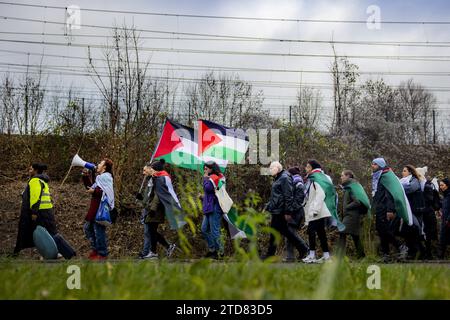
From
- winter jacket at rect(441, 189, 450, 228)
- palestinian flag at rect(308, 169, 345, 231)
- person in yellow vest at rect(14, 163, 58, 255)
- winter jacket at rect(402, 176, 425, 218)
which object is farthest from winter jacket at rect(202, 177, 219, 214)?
winter jacket at rect(441, 189, 450, 228)

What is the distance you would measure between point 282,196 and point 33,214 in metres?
4.73

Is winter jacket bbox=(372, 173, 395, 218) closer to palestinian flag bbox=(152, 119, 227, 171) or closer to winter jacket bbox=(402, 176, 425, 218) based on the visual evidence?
winter jacket bbox=(402, 176, 425, 218)

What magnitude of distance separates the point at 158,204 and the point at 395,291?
30.9 feet

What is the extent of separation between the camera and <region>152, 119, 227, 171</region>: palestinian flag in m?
15.3

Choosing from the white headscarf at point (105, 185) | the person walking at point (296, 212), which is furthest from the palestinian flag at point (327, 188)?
the white headscarf at point (105, 185)

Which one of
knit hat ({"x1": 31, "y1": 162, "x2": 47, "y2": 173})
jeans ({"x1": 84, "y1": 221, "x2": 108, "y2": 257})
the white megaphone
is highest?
the white megaphone

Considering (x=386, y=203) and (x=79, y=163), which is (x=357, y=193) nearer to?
(x=386, y=203)

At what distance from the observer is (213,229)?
13.8m

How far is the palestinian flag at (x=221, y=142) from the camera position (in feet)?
52.1

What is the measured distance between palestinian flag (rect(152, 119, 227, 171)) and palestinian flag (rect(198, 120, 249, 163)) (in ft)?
→ 0.61

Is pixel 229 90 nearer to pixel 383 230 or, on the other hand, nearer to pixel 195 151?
pixel 195 151

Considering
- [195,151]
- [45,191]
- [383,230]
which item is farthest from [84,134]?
[383,230]

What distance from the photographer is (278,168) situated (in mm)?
13516

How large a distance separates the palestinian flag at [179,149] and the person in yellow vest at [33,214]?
2.85 m
